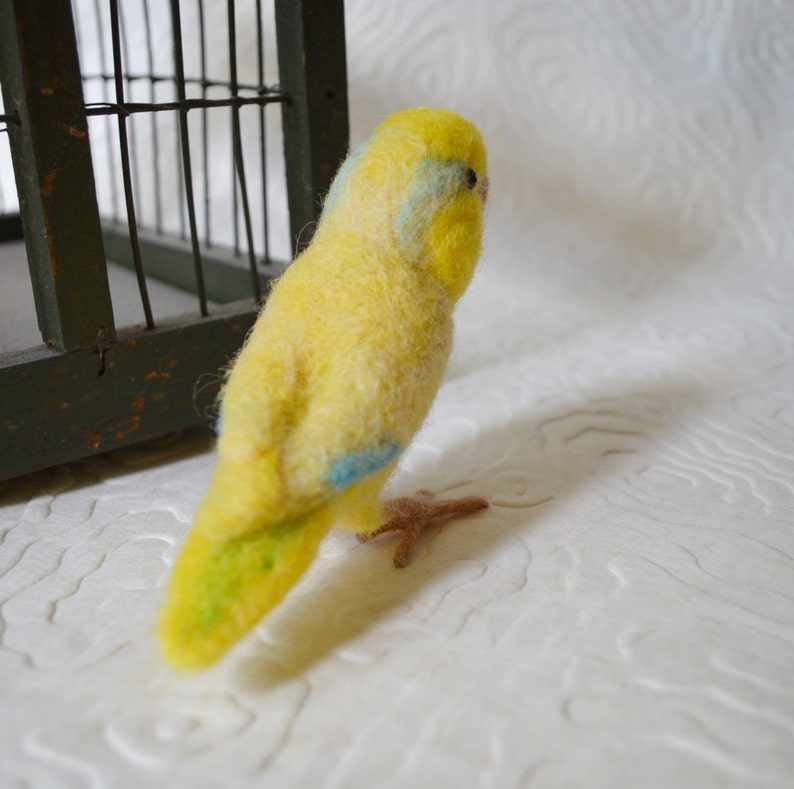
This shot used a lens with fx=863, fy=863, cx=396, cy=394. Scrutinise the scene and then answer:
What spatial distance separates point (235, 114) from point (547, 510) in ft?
1.29

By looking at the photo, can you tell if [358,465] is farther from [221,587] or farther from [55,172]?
[55,172]

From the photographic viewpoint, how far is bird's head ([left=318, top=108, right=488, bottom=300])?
0.50 metres

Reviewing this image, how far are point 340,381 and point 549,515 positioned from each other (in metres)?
0.22

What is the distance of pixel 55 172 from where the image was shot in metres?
0.55

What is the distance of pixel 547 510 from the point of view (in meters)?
0.60

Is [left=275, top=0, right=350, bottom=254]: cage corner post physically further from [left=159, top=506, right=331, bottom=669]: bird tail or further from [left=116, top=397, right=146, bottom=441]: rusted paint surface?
[left=159, top=506, right=331, bottom=669]: bird tail

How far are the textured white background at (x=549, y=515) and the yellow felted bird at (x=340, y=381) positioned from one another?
0.06 meters

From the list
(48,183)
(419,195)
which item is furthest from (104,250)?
(419,195)

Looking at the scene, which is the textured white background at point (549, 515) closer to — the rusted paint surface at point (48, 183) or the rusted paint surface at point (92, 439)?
the rusted paint surface at point (92, 439)

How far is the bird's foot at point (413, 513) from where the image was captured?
1.77 feet

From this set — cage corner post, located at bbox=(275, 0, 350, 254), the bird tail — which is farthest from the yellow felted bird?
cage corner post, located at bbox=(275, 0, 350, 254)

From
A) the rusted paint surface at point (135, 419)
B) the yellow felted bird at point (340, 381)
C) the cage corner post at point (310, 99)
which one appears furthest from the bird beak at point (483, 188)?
the rusted paint surface at point (135, 419)

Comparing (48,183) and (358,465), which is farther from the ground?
(48,183)

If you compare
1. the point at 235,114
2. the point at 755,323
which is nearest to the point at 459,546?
the point at 235,114
